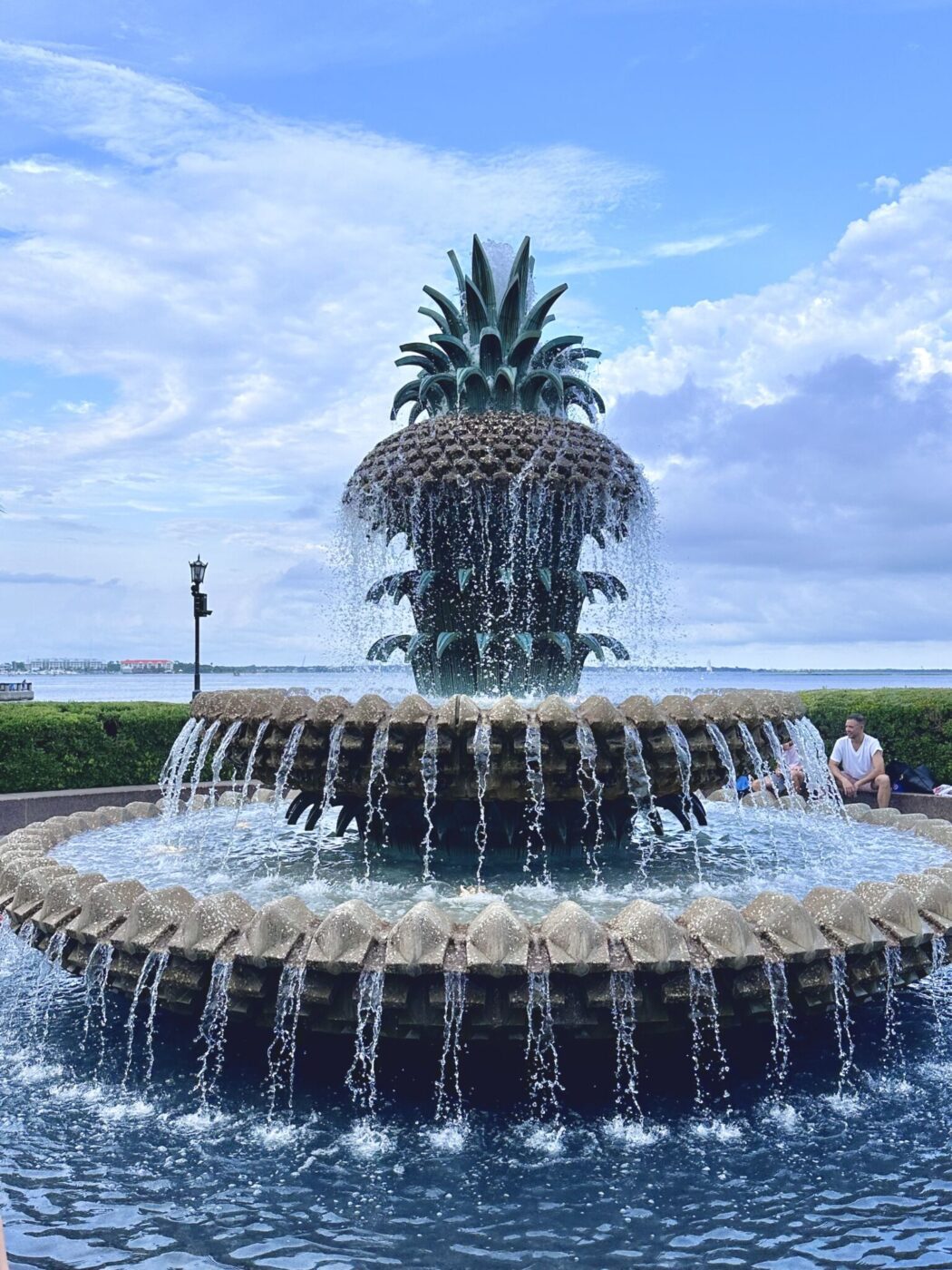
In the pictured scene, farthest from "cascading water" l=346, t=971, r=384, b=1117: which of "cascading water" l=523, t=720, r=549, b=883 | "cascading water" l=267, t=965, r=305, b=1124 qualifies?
"cascading water" l=523, t=720, r=549, b=883

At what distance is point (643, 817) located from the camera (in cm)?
901

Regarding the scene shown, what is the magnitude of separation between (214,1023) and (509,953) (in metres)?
1.61

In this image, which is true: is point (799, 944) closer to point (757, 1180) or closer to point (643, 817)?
point (757, 1180)

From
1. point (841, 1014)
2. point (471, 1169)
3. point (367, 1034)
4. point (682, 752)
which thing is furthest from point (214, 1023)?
point (841, 1014)

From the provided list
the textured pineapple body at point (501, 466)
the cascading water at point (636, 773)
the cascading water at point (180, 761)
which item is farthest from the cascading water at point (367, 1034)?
the textured pineapple body at point (501, 466)

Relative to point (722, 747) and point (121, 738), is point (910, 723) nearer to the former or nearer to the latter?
point (722, 747)

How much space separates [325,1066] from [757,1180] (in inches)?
87.6

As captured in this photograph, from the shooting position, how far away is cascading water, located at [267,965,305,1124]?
4.82m

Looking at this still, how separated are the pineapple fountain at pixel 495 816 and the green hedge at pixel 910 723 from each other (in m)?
5.36

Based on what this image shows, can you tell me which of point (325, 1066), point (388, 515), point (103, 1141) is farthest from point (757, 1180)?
point (388, 515)

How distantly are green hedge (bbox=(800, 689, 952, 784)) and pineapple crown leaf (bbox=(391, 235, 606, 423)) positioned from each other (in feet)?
28.4

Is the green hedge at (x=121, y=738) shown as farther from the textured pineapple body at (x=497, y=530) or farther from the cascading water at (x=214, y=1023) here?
the cascading water at (x=214, y=1023)

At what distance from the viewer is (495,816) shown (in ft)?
22.3

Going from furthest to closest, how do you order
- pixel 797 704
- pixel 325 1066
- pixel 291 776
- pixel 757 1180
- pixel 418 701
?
1. pixel 797 704
2. pixel 291 776
3. pixel 418 701
4. pixel 325 1066
5. pixel 757 1180
